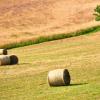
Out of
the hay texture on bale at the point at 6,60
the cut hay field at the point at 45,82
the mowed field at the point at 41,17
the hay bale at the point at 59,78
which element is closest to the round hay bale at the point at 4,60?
the hay texture on bale at the point at 6,60

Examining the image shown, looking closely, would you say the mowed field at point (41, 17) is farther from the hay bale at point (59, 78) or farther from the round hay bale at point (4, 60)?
the hay bale at point (59, 78)

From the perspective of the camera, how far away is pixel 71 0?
69312 millimetres

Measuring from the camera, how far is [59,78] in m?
20.4

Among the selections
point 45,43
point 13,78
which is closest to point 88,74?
point 13,78

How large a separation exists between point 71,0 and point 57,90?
50374 mm

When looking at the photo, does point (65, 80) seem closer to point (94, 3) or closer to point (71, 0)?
point (94, 3)

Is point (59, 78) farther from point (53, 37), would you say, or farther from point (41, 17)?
point (41, 17)

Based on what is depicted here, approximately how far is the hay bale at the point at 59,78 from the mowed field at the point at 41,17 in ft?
109

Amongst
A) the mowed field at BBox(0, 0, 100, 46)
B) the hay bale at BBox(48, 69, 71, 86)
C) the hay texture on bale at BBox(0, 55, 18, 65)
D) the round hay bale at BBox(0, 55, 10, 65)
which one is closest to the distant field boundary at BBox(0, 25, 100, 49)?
the mowed field at BBox(0, 0, 100, 46)

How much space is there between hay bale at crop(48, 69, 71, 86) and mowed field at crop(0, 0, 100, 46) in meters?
33.3

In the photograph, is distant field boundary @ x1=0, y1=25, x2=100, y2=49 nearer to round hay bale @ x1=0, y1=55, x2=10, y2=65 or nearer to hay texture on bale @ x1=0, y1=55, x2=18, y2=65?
hay texture on bale @ x1=0, y1=55, x2=18, y2=65

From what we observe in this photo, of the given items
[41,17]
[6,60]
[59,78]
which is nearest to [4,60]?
[6,60]

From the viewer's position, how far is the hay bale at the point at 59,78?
66.9ft

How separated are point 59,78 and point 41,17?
1801 inches
